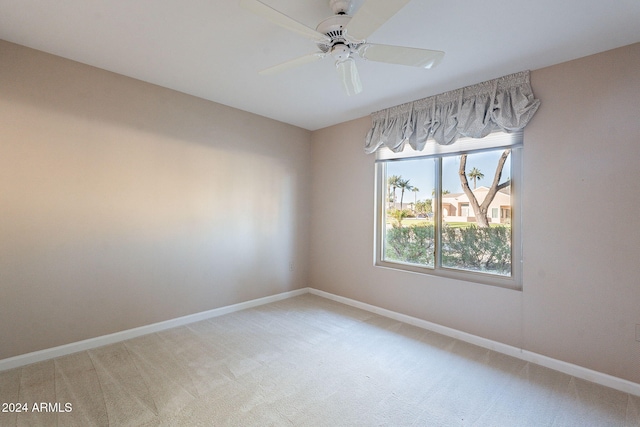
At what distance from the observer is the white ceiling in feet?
6.00

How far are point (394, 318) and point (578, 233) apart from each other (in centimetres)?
200

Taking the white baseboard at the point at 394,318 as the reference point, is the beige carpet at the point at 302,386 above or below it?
below

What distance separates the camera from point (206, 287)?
3.40m

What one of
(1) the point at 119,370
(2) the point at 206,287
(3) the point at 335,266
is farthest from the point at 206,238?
(3) the point at 335,266

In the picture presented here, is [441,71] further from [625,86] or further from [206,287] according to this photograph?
[206,287]

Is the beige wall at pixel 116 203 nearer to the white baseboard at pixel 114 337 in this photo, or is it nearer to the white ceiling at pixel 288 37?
the white baseboard at pixel 114 337

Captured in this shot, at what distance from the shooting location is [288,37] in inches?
84.3

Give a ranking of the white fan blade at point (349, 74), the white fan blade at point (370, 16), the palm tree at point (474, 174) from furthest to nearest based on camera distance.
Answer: the palm tree at point (474, 174)
the white fan blade at point (349, 74)
the white fan blade at point (370, 16)

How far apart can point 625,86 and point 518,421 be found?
254 centimetres

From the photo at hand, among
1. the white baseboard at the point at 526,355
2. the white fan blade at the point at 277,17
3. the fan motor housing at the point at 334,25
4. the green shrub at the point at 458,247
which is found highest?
the fan motor housing at the point at 334,25

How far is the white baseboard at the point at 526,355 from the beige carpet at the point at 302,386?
7cm

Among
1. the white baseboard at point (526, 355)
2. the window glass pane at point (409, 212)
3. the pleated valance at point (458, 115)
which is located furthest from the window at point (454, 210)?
the white baseboard at point (526, 355)

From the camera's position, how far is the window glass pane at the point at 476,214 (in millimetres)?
2818

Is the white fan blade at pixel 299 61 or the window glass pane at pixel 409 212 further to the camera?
the window glass pane at pixel 409 212
